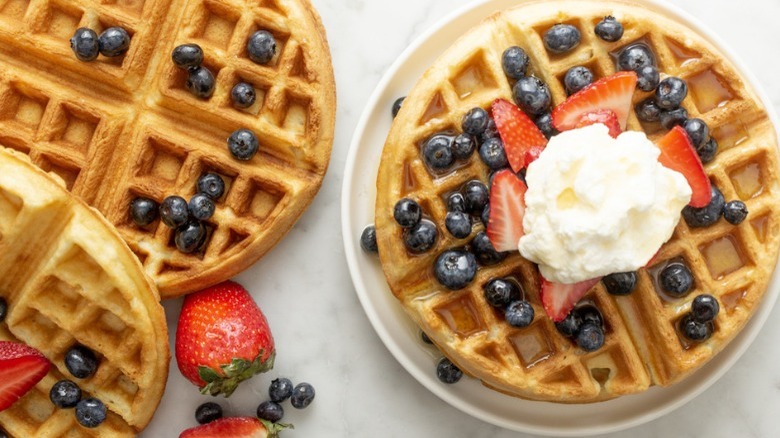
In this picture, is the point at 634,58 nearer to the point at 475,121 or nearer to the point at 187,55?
the point at 475,121

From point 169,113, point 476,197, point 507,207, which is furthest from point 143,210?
point 507,207

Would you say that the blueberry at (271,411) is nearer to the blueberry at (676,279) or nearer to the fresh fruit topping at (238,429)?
the fresh fruit topping at (238,429)

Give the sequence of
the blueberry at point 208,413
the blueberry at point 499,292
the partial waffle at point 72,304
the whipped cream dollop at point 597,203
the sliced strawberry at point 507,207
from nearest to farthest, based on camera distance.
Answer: the whipped cream dollop at point 597,203
the sliced strawberry at point 507,207
the blueberry at point 499,292
the partial waffle at point 72,304
the blueberry at point 208,413

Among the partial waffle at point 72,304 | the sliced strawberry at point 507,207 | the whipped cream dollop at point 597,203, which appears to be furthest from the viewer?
the partial waffle at point 72,304

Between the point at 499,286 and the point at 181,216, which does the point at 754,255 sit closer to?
the point at 499,286

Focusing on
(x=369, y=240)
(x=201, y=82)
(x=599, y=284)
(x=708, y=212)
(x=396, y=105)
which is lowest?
(x=369, y=240)

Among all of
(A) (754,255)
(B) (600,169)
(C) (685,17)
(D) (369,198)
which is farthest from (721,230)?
(D) (369,198)

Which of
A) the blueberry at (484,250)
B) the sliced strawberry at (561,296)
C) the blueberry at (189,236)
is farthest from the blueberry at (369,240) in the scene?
the sliced strawberry at (561,296)

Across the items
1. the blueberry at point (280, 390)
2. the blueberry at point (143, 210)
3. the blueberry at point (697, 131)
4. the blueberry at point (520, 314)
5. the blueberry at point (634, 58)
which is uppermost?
the blueberry at point (634, 58)
